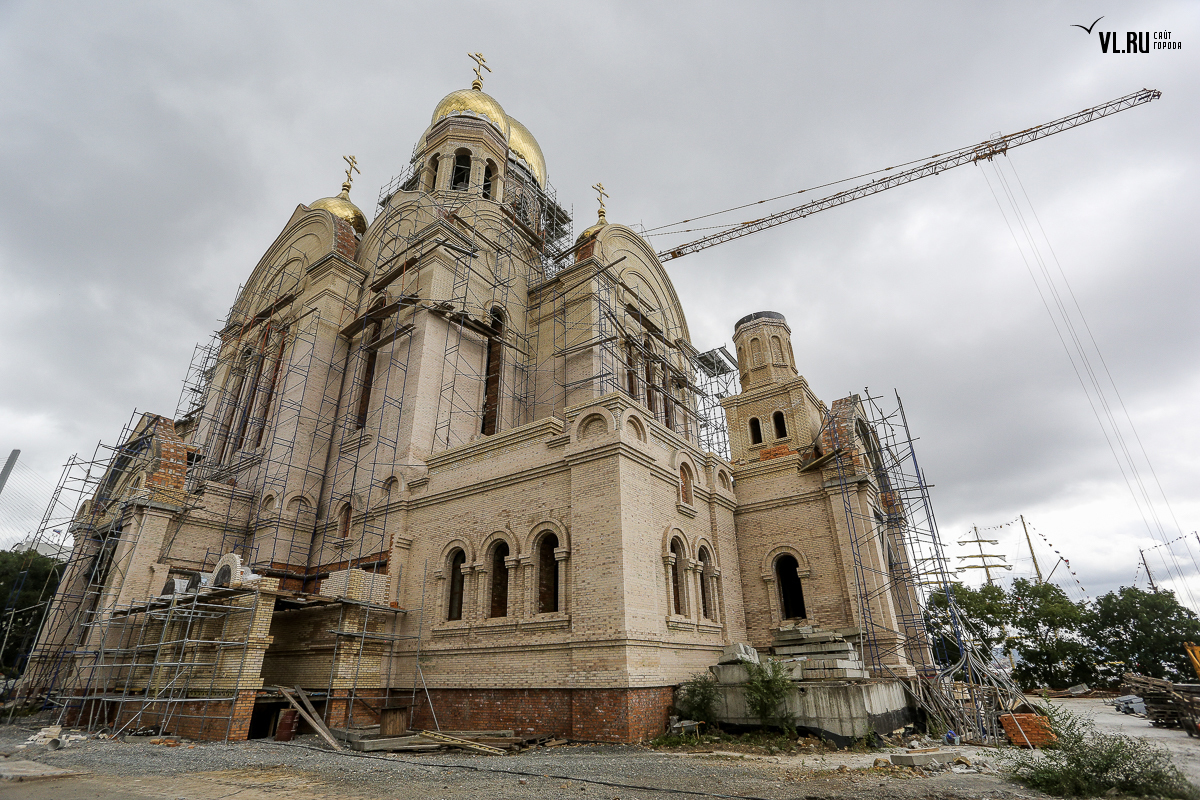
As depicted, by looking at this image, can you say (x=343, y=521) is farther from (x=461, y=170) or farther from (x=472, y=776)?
(x=461, y=170)

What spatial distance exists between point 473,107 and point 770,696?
27.5 metres

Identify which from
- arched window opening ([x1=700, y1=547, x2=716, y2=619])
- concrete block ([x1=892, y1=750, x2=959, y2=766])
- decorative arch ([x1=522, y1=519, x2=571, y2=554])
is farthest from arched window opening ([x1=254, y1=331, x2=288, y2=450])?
concrete block ([x1=892, y1=750, x2=959, y2=766])

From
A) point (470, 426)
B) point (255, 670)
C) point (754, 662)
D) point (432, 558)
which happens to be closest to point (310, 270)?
point (470, 426)

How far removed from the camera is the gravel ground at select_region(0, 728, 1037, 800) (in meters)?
6.68

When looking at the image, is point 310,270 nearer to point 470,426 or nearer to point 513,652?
point 470,426

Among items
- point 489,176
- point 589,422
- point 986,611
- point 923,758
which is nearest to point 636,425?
point 589,422

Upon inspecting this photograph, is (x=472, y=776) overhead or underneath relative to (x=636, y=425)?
underneath

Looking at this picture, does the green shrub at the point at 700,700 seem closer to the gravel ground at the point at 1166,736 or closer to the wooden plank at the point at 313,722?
the gravel ground at the point at 1166,736

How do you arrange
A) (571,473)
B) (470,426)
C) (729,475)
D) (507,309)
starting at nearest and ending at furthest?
(571,473) < (729,475) < (470,426) < (507,309)

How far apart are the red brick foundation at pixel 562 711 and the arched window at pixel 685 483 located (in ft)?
15.0

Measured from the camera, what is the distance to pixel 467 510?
14.4 m

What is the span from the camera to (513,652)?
1232cm

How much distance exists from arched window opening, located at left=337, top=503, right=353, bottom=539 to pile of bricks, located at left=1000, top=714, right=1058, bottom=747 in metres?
15.5

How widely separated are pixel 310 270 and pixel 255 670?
14786 mm
